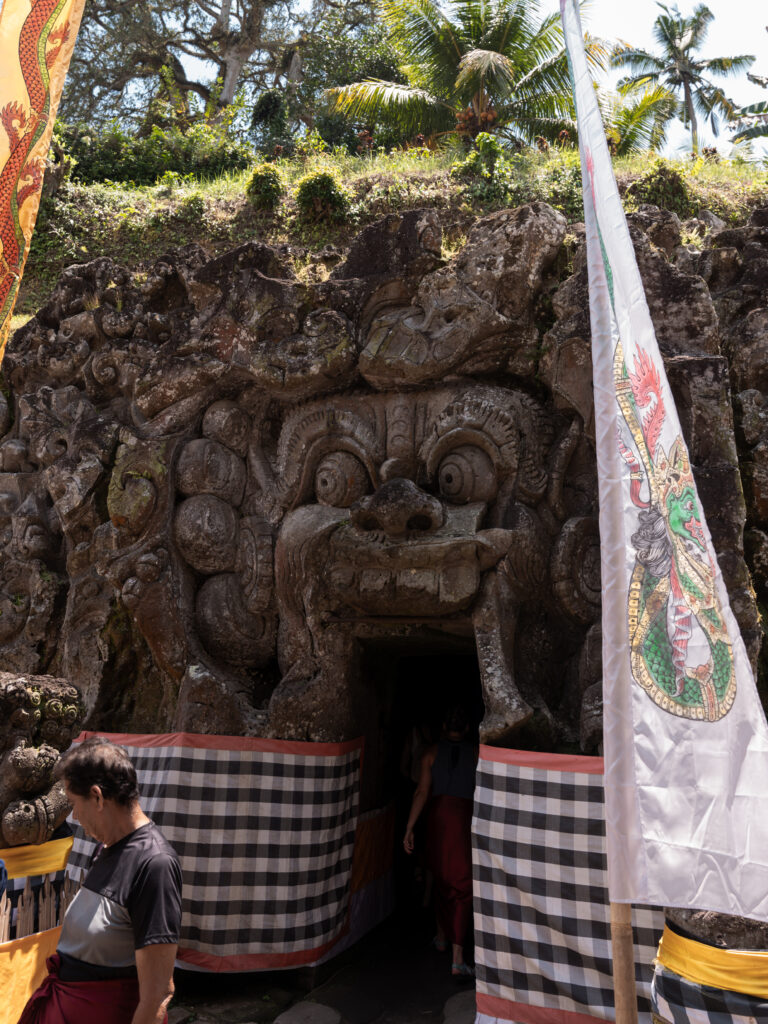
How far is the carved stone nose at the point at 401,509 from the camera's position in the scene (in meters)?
4.62

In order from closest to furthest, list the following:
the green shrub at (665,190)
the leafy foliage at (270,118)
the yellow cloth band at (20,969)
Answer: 1. the yellow cloth band at (20,969)
2. the green shrub at (665,190)
3. the leafy foliage at (270,118)

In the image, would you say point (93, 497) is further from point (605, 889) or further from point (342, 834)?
point (605, 889)

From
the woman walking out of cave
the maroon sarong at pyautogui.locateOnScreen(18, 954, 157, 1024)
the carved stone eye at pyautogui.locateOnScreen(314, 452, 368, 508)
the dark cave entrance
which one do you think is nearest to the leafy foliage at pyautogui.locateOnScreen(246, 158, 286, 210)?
the dark cave entrance

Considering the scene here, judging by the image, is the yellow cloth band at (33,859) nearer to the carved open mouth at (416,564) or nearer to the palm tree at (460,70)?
the carved open mouth at (416,564)

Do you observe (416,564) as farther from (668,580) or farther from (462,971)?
(462,971)

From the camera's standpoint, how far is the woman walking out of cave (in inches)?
204

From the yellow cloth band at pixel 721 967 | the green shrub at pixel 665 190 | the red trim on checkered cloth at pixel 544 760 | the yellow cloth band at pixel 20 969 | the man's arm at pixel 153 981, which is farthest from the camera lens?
the green shrub at pixel 665 190

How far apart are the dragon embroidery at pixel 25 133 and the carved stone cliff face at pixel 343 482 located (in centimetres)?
204

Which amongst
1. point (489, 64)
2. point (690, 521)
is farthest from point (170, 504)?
point (489, 64)

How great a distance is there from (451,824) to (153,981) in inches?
122

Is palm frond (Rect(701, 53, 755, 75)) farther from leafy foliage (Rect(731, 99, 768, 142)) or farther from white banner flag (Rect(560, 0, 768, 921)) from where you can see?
white banner flag (Rect(560, 0, 768, 921))

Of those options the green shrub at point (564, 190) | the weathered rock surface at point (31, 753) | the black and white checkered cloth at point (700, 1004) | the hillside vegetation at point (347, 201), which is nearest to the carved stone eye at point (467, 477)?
the weathered rock surface at point (31, 753)

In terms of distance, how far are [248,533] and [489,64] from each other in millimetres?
11859

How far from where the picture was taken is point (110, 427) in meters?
5.69
